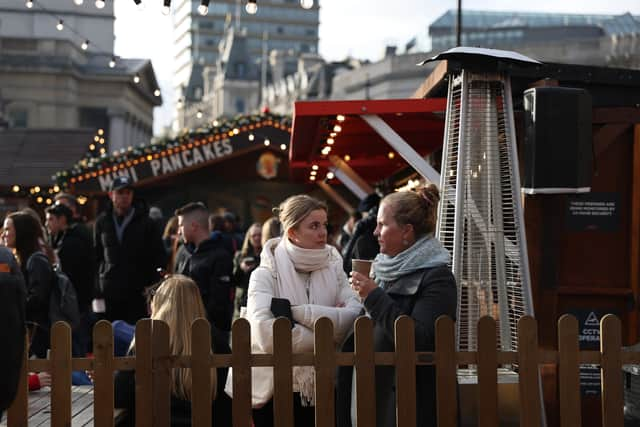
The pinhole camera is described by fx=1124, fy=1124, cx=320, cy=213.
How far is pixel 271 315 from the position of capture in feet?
19.0

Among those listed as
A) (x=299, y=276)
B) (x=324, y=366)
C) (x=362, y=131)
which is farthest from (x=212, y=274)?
(x=324, y=366)

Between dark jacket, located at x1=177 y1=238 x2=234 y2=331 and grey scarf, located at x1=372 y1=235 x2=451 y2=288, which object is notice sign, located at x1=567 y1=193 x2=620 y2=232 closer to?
grey scarf, located at x1=372 y1=235 x2=451 y2=288

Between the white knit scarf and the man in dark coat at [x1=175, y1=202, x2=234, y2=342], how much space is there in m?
4.03

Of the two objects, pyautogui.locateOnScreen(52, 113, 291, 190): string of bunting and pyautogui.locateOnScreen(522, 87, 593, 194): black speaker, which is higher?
pyautogui.locateOnScreen(52, 113, 291, 190): string of bunting

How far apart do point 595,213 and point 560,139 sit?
59.0 inches

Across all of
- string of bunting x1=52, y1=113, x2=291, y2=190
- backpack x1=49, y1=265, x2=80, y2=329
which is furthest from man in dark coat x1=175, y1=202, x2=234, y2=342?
string of bunting x1=52, y1=113, x2=291, y2=190

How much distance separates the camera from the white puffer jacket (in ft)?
18.6

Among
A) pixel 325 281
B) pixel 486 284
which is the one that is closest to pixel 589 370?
pixel 486 284

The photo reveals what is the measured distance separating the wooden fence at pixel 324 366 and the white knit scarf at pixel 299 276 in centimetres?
53

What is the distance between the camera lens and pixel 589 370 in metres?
8.09

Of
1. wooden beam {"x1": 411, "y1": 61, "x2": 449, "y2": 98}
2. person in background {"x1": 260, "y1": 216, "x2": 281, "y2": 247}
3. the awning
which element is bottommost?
person in background {"x1": 260, "y1": 216, "x2": 281, "y2": 247}

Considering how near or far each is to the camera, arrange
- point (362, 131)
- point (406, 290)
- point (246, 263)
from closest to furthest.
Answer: point (406, 290), point (246, 263), point (362, 131)

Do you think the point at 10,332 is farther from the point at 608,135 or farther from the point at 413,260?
the point at 608,135

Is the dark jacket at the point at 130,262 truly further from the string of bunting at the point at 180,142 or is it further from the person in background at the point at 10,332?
the string of bunting at the point at 180,142
